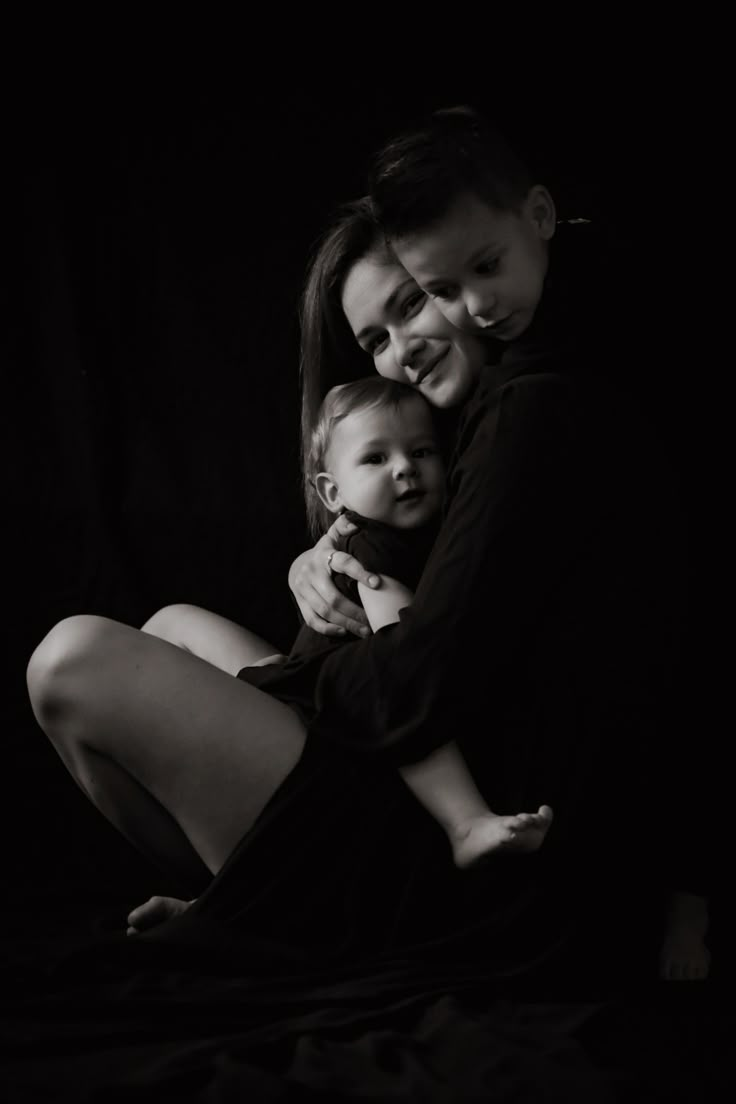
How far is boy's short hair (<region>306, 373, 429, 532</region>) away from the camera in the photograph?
1912mm

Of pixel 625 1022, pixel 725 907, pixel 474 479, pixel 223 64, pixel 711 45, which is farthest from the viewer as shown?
pixel 223 64

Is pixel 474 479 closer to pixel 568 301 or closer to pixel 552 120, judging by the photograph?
pixel 568 301

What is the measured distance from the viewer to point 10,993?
1.59 meters

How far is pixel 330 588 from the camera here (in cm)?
187

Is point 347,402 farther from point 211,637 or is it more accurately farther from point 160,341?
point 160,341

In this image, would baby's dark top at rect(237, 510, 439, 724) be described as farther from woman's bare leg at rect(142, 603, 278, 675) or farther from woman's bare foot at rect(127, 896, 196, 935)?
woman's bare foot at rect(127, 896, 196, 935)

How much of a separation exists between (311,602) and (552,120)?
107 centimetres

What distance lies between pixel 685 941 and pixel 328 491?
81cm

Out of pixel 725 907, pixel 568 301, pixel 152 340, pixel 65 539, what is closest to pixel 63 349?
pixel 152 340

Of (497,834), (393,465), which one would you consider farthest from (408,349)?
(497,834)

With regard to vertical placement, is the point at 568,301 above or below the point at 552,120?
below

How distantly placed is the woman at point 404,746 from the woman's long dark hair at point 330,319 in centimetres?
42

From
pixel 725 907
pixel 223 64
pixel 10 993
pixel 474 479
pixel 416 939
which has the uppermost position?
pixel 223 64

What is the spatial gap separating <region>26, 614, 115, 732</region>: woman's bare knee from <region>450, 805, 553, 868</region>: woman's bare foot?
1.61ft
